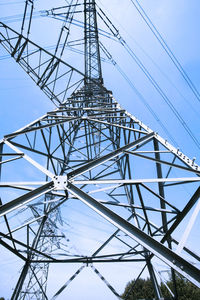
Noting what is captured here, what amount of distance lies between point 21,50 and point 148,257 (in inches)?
396

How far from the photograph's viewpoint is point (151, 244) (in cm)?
265

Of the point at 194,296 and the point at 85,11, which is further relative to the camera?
the point at 194,296

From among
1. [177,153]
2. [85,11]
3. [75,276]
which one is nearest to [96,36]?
[85,11]

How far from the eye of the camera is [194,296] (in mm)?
30516

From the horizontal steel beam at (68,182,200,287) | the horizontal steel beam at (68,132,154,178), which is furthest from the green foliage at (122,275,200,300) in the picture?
the horizontal steel beam at (68,182,200,287)

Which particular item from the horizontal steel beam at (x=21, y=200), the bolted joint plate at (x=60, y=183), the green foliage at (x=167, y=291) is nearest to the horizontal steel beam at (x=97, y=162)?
the bolted joint plate at (x=60, y=183)

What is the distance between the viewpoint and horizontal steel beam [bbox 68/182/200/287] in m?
2.44

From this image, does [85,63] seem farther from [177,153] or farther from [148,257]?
[148,257]

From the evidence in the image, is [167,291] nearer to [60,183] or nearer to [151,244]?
[151,244]

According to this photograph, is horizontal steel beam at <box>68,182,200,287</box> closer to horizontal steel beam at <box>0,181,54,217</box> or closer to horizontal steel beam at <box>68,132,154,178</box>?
horizontal steel beam at <box>68,132,154,178</box>

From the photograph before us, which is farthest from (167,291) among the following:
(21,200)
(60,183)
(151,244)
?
(21,200)

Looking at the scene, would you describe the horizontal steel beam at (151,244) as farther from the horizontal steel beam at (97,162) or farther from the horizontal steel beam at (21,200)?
the horizontal steel beam at (21,200)

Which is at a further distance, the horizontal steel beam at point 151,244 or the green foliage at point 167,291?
the green foliage at point 167,291

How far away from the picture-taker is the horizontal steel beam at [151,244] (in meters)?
2.44
